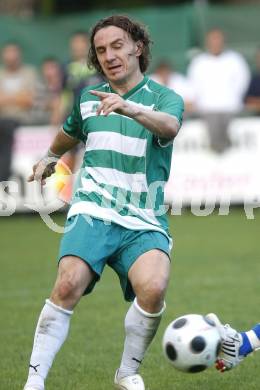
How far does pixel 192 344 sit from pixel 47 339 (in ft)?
2.64

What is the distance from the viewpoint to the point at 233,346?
590 cm

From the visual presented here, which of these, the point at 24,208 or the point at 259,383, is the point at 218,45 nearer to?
the point at 24,208

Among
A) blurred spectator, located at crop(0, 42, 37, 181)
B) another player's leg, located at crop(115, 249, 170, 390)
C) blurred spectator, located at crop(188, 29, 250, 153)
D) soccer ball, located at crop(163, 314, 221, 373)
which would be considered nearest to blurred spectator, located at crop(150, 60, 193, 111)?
blurred spectator, located at crop(188, 29, 250, 153)

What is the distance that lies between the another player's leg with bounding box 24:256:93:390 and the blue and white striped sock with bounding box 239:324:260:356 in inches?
37.6

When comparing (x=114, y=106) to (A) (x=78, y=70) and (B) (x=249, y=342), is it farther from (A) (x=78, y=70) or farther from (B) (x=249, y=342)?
(A) (x=78, y=70)

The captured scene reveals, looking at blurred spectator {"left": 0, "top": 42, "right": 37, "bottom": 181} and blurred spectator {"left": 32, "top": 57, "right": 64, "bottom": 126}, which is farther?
blurred spectator {"left": 0, "top": 42, "right": 37, "bottom": 181}

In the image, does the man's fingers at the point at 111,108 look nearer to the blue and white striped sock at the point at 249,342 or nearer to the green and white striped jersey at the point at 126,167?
the green and white striped jersey at the point at 126,167

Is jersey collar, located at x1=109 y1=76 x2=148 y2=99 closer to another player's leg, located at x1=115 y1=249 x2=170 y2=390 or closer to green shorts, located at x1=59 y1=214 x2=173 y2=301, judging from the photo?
green shorts, located at x1=59 y1=214 x2=173 y2=301

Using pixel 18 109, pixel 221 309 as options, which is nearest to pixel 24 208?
pixel 18 109

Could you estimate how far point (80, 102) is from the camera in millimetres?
6176

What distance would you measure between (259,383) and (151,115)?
5.97ft

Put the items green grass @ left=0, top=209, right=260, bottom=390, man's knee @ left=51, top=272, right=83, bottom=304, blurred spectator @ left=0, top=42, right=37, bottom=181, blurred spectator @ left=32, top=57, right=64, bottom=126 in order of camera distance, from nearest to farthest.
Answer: man's knee @ left=51, top=272, right=83, bottom=304 → green grass @ left=0, top=209, right=260, bottom=390 → blurred spectator @ left=32, top=57, right=64, bottom=126 → blurred spectator @ left=0, top=42, right=37, bottom=181

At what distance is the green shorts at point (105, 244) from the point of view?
5.87 metres

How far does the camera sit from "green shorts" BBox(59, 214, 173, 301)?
5871mm
